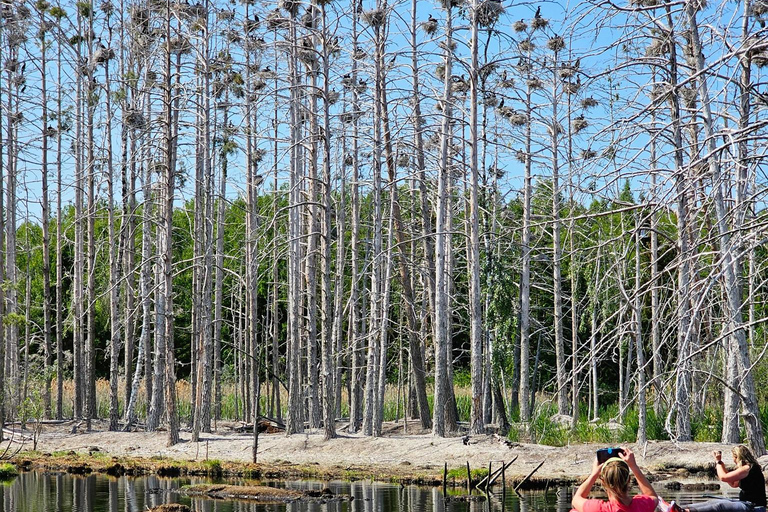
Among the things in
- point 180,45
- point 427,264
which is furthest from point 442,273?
point 180,45

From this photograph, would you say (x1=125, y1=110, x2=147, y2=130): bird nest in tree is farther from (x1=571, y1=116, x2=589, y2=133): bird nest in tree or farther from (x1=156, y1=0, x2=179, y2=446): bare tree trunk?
(x1=571, y1=116, x2=589, y2=133): bird nest in tree

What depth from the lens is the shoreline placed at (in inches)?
725

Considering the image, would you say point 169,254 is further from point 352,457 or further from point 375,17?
point 375,17

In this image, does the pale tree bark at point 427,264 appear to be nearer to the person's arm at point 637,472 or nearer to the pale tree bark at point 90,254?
the pale tree bark at point 90,254

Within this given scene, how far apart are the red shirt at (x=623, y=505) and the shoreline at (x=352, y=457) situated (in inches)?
396

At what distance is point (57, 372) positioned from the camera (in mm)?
29297

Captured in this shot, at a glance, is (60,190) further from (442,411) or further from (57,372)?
(442,411)

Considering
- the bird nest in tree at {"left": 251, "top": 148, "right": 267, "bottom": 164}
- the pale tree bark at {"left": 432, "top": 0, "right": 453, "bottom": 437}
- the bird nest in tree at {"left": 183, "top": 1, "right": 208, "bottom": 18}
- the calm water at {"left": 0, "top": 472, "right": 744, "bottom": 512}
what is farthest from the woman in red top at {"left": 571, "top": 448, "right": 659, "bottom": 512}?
the bird nest in tree at {"left": 251, "top": 148, "right": 267, "bottom": 164}

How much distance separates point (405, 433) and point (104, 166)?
11864 mm

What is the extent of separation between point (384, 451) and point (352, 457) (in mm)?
791

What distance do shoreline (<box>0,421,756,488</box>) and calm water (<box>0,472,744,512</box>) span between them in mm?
1255

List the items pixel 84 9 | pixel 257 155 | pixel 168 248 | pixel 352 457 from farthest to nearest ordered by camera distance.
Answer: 1. pixel 257 155
2. pixel 84 9
3. pixel 168 248
4. pixel 352 457

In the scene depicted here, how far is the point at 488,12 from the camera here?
21.8m

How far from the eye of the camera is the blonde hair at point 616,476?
6.46m
